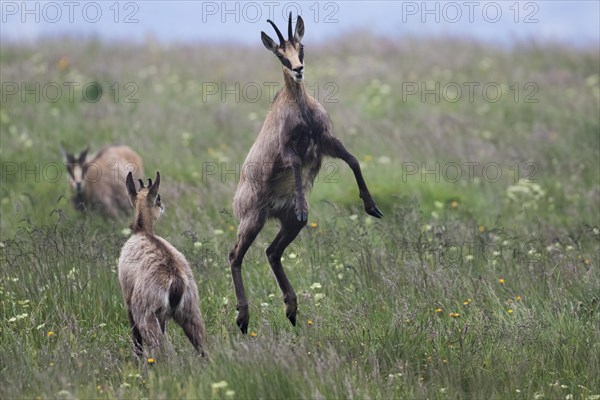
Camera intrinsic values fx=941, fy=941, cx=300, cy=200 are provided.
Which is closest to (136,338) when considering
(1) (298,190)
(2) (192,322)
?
(2) (192,322)

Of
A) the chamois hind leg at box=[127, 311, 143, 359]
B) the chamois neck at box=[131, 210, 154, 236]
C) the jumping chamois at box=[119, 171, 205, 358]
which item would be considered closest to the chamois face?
the chamois neck at box=[131, 210, 154, 236]

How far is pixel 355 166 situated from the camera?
7055 millimetres

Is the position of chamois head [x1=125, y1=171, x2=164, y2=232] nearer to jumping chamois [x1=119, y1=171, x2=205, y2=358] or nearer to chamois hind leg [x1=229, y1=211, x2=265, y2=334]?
jumping chamois [x1=119, y1=171, x2=205, y2=358]

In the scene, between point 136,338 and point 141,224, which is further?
point 141,224

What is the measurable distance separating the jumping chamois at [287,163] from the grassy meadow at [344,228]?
0.75 metres

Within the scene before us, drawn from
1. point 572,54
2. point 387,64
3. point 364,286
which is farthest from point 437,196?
point 572,54

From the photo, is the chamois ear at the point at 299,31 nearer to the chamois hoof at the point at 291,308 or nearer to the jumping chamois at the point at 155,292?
the jumping chamois at the point at 155,292

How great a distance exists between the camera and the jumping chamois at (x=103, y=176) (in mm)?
12336

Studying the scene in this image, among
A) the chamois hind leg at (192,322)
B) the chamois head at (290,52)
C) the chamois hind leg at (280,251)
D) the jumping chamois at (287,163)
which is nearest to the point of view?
the chamois head at (290,52)

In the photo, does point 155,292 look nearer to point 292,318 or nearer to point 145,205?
point 145,205

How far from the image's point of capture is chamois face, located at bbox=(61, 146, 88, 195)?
40.0 feet

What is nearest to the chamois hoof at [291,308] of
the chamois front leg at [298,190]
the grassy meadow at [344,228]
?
the grassy meadow at [344,228]

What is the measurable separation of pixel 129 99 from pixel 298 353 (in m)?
10.7

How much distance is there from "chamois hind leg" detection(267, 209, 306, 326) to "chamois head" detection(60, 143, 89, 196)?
5210 mm
